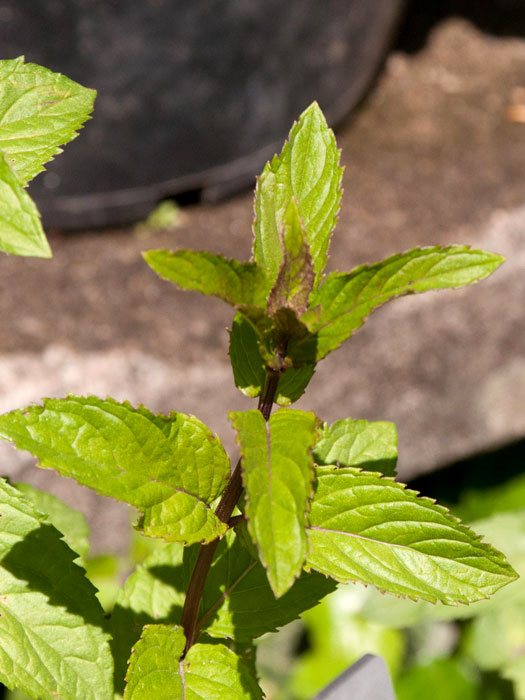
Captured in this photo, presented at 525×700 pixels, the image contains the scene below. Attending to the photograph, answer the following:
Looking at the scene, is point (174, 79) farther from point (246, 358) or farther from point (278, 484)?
point (278, 484)

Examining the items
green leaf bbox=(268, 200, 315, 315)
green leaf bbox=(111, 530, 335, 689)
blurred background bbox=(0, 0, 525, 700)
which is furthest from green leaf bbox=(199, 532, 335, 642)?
blurred background bbox=(0, 0, 525, 700)

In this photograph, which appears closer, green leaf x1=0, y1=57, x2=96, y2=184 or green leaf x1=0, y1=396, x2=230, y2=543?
green leaf x1=0, y1=396, x2=230, y2=543

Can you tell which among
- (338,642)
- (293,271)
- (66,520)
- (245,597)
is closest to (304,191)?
(293,271)

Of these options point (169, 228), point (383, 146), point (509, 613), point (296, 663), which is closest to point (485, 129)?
point (383, 146)

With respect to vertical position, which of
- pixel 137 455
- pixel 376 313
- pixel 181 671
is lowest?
pixel 376 313

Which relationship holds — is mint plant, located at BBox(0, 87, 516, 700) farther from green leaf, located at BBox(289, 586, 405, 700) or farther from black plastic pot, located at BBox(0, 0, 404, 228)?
green leaf, located at BBox(289, 586, 405, 700)

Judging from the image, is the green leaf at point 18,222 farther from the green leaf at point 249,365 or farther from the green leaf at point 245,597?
the green leaf at point 245,597

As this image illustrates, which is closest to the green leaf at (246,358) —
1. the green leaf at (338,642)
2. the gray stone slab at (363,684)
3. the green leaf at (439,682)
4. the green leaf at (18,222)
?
the green leaf at (18,222)
